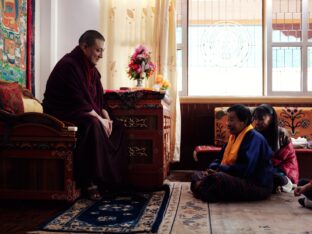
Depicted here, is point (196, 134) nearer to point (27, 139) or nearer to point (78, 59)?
point (78, 59)

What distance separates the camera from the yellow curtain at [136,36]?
4809mm

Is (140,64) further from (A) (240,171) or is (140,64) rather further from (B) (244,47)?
(A) (240,171)

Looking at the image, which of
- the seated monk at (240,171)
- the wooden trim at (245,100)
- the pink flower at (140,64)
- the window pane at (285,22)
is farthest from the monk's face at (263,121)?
the window pane at (285,22)

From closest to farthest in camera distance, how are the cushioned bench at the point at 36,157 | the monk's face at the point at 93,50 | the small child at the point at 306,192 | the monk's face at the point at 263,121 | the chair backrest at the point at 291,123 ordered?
1. the small child at the point at 306,192
2. the cushioned bench at the point at 36,157
3. the monk's face at the point at 93,50
4. the monk's face at the point at 263,121
5. the chair backrest at the point at 291,123

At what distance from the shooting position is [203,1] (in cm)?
523

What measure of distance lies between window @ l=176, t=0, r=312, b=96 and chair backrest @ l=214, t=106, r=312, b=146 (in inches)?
22.6

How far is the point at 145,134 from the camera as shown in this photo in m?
3.49

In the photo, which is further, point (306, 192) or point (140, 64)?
point (140, 64)

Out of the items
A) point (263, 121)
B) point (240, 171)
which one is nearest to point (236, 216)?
point (240, 171)

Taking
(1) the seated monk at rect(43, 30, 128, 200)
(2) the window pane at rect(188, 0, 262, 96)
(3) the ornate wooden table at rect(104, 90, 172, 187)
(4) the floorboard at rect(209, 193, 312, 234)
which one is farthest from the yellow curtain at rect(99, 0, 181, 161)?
(4) the floorboard at rect(209, 193, 312, 234)

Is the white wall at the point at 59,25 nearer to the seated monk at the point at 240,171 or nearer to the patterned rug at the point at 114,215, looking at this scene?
the patterned rug at the point at 114,215

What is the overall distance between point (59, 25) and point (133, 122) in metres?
2.20

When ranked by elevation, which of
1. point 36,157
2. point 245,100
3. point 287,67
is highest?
point 287,67

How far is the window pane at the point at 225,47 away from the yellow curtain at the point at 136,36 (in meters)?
0.48
